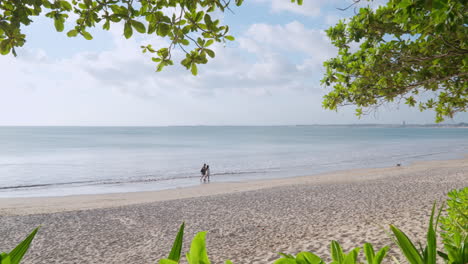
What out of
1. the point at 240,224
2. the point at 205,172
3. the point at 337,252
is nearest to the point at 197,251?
the point at 337,252

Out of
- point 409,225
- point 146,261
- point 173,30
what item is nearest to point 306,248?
point 409,225

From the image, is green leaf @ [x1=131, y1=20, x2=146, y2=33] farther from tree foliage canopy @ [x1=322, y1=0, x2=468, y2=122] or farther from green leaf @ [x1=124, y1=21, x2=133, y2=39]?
tree foliage canopy @ [x1=322, y1=0, x2=468, y2=122]

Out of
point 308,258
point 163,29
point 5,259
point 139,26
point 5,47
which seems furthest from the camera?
point 5,47

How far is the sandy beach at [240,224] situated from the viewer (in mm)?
7898

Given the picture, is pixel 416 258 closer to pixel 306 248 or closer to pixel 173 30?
pixel 173 30

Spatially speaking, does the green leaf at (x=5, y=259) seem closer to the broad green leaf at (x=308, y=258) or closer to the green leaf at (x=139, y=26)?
the broad green leaf at (x=308, y=258)

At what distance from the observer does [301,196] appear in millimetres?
14773

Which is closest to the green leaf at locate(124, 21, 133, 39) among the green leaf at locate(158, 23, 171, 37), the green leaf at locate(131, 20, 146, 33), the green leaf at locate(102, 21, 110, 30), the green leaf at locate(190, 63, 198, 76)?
the green leaf at locate(131, 20, 146, 33)

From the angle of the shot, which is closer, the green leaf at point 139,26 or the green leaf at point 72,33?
the green leaf at point 139,26

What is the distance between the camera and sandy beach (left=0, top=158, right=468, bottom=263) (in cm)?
790

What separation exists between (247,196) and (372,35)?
36.8 feet

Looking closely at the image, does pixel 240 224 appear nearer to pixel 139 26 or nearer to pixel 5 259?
pixel 139 26

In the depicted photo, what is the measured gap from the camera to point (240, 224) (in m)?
10.3

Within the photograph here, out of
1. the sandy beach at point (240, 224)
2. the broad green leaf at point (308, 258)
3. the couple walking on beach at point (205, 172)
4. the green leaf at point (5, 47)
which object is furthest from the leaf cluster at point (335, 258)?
the couple walking on beach at point (205, 172)
